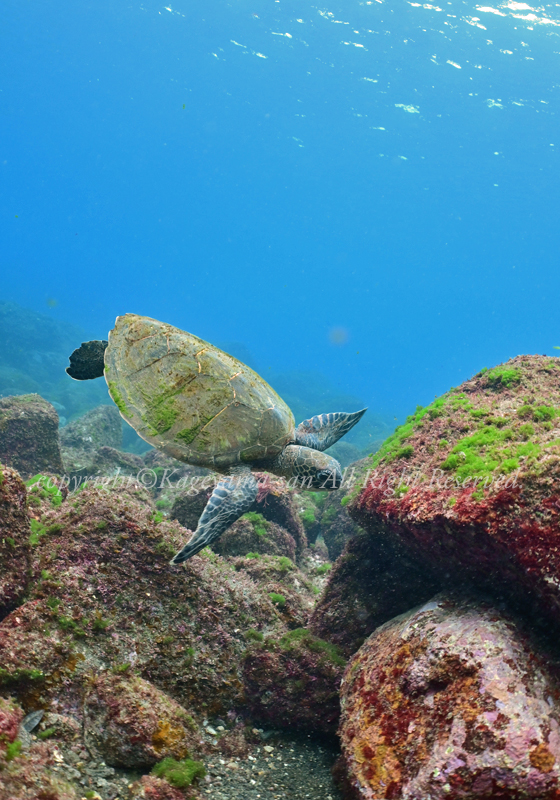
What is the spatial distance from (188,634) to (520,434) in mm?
3926

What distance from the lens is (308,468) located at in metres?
5.95

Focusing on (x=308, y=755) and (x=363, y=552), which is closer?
(x=308, y=755)

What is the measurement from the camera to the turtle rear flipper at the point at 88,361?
6.58 metres

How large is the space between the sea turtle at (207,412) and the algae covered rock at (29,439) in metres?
6.03

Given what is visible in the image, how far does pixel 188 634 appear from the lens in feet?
13.3

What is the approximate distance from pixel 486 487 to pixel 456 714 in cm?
163

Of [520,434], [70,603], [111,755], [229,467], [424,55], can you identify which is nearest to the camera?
[111,755]

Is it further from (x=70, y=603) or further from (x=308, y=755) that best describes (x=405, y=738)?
(x=70, y=603)

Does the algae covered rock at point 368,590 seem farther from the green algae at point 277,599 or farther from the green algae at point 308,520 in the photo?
the green algae at point 308,520

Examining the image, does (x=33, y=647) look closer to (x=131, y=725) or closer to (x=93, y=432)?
(x=131, y=725)

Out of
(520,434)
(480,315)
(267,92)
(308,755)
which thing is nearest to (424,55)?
(267,92)

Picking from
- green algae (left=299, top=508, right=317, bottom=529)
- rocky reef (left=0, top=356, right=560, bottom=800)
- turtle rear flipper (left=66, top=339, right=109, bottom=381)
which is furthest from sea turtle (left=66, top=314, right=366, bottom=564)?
green algae (left=299, top=508, right=317, bottom=529)

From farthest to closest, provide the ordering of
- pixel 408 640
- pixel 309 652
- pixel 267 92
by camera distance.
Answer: pixel 267 92 → pixel 309 652 → pixel 408 640

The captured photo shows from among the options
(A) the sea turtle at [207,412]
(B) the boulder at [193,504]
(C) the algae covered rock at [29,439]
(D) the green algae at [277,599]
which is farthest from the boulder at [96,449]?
(D) the green algae at [277,599]
